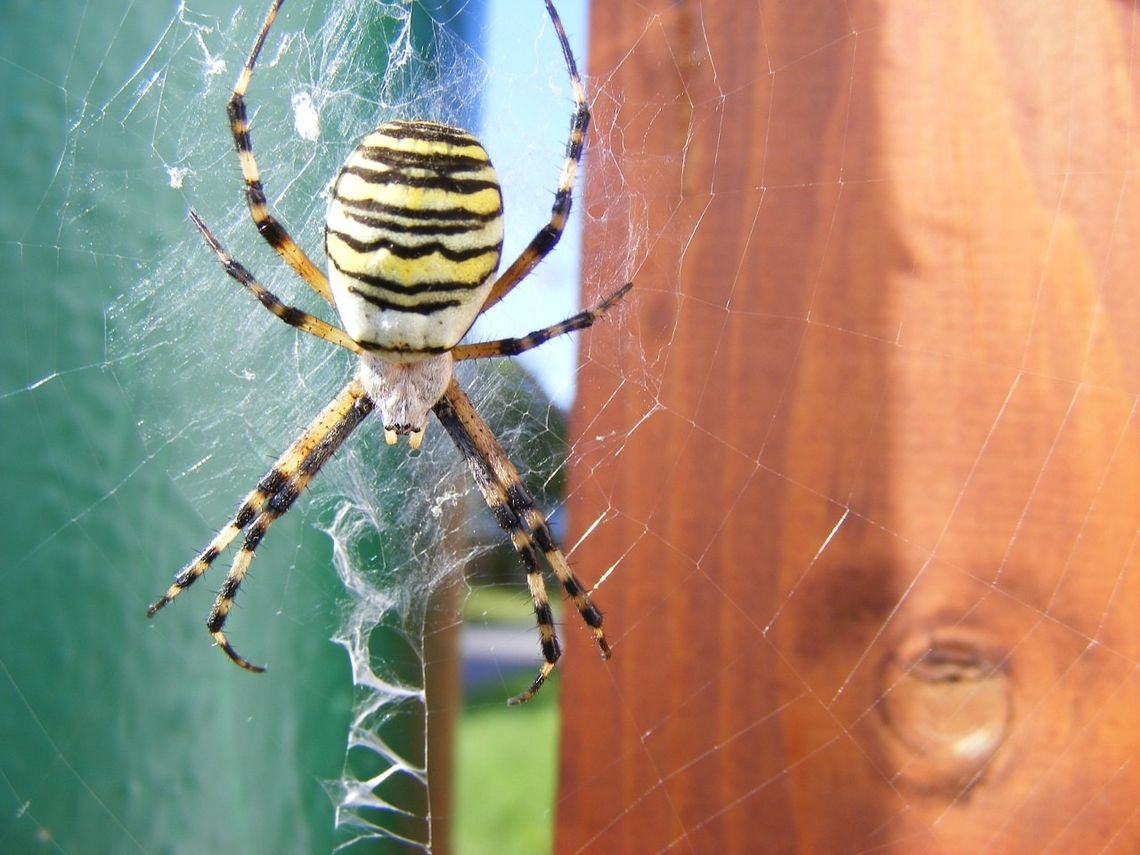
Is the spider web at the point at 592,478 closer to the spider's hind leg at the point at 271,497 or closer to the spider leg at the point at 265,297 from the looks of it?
the spider's hind leg at the point at 271,497

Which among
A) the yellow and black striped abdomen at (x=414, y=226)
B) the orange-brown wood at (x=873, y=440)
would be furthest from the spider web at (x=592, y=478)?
the yellow and black striped abdomen at (x=414, y=226)

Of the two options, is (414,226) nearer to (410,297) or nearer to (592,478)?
(410,297)

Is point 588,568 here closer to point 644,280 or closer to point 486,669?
point 644,280

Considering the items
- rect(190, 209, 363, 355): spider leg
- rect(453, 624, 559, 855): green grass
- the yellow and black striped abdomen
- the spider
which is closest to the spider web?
the spider

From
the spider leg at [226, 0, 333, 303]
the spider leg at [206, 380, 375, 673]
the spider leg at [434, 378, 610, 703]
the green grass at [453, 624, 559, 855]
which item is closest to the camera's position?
the spider leg at [226, 0, 333, 303]

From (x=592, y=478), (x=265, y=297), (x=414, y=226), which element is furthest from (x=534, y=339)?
(x=265, y=297)

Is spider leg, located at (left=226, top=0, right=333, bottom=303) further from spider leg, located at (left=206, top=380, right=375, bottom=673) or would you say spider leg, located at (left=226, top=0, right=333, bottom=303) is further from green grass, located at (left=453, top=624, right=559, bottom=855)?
green grass, located at (left=453, top=624, right=559, bottom=855)

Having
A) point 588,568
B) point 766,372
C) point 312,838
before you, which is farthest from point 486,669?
point 766,372
